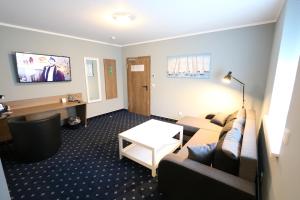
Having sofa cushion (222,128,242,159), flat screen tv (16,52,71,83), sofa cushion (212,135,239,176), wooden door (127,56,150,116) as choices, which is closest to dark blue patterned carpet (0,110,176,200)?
sofa cushion (212,135,239,176)

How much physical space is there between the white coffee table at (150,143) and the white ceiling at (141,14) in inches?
75.4

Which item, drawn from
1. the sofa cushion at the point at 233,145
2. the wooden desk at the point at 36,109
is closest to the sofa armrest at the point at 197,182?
the sofa cushion at the point at 233,145

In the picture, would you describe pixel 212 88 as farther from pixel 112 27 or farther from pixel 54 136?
pixel 54 136

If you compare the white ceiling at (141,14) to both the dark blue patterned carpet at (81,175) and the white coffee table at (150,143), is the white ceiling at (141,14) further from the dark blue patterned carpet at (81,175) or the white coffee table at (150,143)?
the dark blue patterned carpet at (81,175)

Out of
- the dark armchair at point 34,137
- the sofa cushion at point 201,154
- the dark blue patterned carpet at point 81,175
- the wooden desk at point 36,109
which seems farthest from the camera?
the wooden desk at point 36,109

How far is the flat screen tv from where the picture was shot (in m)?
2.97

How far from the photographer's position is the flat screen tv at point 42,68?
297 cm

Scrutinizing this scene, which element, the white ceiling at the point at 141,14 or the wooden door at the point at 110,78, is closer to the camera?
the white ceiling at the point at 141,14

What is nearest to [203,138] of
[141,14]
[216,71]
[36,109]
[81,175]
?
[216,71]

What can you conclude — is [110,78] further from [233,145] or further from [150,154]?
[233,145]

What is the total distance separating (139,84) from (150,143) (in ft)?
9.34

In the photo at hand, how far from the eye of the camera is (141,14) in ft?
7.54

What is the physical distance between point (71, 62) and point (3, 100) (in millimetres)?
1576

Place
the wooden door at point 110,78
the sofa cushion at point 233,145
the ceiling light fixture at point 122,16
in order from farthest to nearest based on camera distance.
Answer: the wooden door at point 110,78, the ceiling light fixture at point 122,16, the sofa cushion at point 233,145
